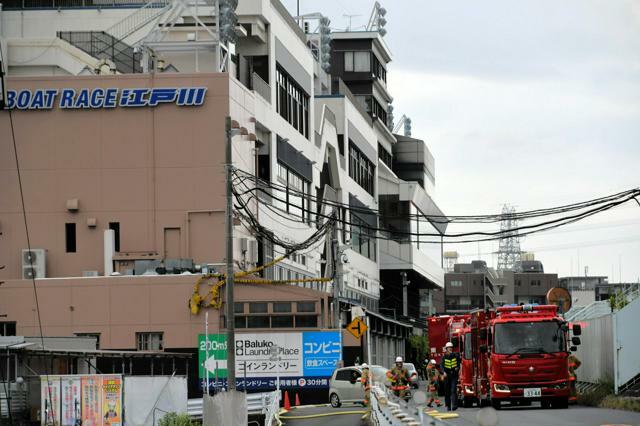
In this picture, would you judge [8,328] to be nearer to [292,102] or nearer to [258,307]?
[258,307]

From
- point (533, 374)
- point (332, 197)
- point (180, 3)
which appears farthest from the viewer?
point (332, 197)

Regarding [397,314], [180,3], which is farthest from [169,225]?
[397,314]

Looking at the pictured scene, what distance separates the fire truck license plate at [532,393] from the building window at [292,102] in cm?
3575

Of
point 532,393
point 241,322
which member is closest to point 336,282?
point 241,322

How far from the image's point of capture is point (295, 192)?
7275cm

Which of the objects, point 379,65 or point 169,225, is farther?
point 379,65

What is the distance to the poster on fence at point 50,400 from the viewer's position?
3666 centimetres

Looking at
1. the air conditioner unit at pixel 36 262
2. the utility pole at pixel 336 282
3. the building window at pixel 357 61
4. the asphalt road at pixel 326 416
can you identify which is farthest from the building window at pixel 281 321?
the building window at pixel 357 61

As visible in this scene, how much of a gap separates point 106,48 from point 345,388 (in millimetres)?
26314

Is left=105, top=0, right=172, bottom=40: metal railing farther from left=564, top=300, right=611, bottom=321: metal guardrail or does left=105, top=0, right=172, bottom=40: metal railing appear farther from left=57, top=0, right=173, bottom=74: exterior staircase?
left=564, top=300, right=611, bottom=321: metal guardrail

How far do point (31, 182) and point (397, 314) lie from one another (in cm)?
6191

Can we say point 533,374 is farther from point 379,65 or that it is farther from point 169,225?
point 379,65

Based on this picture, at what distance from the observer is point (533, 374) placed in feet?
125

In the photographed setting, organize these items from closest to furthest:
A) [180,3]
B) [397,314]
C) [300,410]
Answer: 1. [300,410]
2. [180,3]
3. [397,314]
